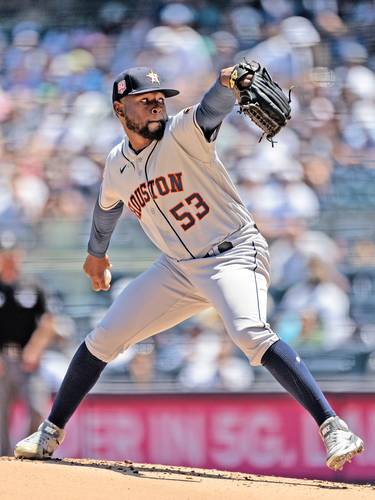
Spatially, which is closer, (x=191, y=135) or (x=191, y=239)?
(x=191, y=135)

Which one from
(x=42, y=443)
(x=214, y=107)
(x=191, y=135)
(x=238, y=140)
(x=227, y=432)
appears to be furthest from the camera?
(x=238, y=140)

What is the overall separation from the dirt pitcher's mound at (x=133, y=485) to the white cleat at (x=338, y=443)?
A: 14 cm

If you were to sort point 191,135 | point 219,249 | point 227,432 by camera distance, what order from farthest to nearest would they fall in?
point 227,432
point 219,249
point 191,135

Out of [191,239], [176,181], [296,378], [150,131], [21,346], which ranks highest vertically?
[150,131]

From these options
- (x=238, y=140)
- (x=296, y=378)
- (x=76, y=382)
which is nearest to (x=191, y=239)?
(x=296, y=378)

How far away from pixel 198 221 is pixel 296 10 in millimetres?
4860

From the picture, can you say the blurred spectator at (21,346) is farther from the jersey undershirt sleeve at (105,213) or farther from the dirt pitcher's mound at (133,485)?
the dirt pitcher's mound at (133,485)

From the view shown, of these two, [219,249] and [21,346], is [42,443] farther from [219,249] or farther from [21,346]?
[21,346]

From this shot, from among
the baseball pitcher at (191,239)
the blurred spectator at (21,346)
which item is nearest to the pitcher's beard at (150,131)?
the baseball pitcher at (191,239)

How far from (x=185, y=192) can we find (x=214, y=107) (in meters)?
0.40

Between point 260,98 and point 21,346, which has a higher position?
point 260,98

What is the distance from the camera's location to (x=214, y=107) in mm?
3859

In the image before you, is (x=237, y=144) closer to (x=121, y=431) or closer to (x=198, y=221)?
(x=121, y=431)

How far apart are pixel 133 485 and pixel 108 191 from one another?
4.35 feet
